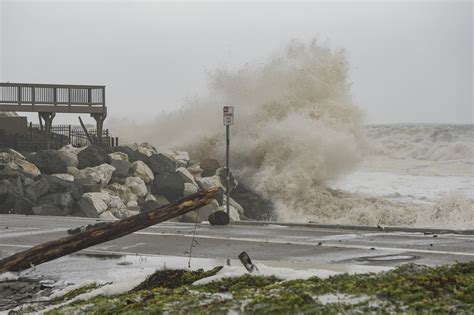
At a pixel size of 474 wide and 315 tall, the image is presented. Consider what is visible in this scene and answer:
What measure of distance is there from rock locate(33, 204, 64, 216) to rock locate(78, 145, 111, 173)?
4.99 metres

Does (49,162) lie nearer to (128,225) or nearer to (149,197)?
(149,197)

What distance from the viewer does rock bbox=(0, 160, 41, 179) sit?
84.6 ft

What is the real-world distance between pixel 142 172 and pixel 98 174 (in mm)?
2263

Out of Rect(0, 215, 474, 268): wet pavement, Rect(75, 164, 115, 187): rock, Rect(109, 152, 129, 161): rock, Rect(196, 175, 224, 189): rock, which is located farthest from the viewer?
Rect(196, 175, 224, 189): rock

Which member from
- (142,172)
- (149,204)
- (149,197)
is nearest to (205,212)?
(149,204)

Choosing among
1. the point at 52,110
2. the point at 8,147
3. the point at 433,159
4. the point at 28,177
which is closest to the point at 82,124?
the point at 52,110

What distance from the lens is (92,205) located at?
24.1 metres

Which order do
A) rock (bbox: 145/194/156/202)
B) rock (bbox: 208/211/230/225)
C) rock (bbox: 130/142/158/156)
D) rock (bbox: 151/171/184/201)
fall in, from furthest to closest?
rock (bbox: 130/142/158/156) < rock (bbox: 151/171/184/201) < rock (bbox: 145/194/156/202) < rock (bbox: 208/211/230/225)

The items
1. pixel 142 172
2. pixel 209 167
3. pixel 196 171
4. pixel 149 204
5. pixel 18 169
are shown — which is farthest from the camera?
pixel 209 167

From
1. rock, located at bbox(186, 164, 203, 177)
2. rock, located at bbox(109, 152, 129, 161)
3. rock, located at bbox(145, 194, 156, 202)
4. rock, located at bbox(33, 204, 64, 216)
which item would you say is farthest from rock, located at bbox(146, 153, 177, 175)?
rock, located at bbox(33, 204, 64, 216)

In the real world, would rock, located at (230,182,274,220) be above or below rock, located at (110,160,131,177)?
below

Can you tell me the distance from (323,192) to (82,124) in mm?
12266

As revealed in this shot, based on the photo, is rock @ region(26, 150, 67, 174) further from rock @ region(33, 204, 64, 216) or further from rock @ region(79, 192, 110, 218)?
rock @ region(33, 204, 64, 216)

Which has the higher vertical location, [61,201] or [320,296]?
[61,201]
